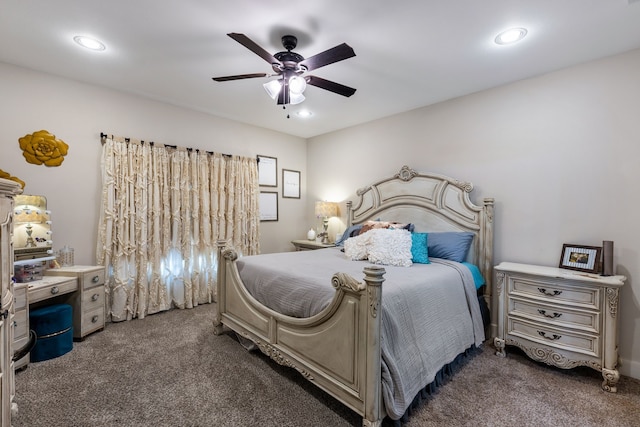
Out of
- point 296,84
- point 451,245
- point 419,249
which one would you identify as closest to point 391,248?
point 419,249

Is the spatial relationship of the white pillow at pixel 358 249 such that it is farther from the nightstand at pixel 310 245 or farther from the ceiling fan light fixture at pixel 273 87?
the ceiling fan light fixture at pixel 273 87

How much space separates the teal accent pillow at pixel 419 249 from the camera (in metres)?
2.74

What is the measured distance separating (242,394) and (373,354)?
106 centimetres

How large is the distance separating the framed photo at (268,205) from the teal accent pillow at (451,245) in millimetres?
2586

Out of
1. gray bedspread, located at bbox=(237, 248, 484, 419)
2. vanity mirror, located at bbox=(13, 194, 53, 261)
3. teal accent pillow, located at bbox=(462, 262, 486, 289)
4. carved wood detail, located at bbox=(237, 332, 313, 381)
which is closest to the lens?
gray bedspread, located at bbox=(237, 248, 484, 419)

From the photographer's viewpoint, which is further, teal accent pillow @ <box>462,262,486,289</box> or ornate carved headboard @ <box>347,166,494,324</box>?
ornate carved headboard @ <box>347,166,494,324</box>

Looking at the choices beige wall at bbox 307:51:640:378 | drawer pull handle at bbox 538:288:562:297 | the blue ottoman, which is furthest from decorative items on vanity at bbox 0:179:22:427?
beige wall at bbox 307:51:640:378

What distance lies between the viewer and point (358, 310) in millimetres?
1669

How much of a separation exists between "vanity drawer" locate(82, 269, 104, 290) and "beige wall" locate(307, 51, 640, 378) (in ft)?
12.4

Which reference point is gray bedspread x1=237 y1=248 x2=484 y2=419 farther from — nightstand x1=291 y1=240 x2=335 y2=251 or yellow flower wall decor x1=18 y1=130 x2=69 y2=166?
yellow flower wall decor x1=18 y1=130 x2=69 y2=166

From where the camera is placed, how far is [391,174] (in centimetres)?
399

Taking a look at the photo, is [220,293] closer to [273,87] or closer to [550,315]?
[273,87]

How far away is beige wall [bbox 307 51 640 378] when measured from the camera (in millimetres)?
2338

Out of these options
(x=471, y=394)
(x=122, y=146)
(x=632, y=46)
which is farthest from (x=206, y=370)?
(x=632, y=46)
